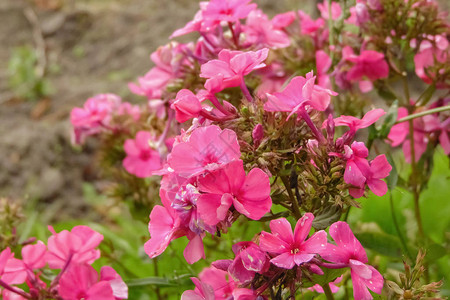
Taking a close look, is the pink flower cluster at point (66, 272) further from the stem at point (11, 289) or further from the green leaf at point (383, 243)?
the green leaf at point (383, 243)

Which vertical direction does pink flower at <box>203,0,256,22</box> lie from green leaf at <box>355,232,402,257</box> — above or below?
above

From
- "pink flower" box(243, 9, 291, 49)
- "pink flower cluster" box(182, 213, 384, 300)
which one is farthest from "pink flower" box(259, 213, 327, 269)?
"pink flower" box(243, 9, 291, 49)

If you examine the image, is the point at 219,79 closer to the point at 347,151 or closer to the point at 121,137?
the point at 347,151

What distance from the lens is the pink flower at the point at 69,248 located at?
85cm

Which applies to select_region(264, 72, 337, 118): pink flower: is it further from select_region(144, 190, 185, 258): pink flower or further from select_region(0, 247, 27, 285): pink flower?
select_region(0, 247, 27, 285): pink flower

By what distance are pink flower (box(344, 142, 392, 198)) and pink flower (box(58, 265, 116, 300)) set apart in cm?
35

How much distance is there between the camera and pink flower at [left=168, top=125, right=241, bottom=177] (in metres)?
0.63

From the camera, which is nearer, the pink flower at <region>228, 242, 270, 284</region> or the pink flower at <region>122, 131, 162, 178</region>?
the pink flower at <region>228, 242, 270, 284</region>

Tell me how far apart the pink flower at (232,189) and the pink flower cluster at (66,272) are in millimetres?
249

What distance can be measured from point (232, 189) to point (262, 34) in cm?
49

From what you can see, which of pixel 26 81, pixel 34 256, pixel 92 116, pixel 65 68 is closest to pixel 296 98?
pixel 34 256

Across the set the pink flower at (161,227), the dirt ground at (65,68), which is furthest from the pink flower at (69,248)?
the dirt ground at (65,68)

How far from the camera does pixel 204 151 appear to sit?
64cm

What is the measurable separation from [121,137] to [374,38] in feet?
1.95
